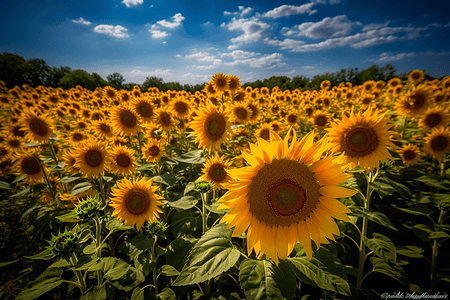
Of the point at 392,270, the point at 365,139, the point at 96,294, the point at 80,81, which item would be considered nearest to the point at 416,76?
the point at 365,139

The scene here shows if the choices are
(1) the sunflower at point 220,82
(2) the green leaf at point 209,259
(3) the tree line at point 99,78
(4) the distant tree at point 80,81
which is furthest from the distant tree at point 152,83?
(2) the green leaf at point 209,259

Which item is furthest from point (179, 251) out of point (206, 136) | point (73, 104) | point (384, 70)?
point (384, 70)

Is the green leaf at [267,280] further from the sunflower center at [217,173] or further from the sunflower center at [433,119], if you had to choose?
the sunflower center at [433,119]

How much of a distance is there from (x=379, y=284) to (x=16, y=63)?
3534 centimetres

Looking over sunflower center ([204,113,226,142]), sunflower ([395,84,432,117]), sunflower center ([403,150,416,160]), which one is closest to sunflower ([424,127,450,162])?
sunflower center ([403,150,416,160])

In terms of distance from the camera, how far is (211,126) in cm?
305

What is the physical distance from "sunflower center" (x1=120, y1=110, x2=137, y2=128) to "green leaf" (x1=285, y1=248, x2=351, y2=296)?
3.93 meters

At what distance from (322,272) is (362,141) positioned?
5.10 ft

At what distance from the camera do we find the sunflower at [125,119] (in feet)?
12.9

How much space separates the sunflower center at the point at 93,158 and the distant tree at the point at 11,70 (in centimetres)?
2764

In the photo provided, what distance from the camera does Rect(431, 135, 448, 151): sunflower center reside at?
11.9 feet

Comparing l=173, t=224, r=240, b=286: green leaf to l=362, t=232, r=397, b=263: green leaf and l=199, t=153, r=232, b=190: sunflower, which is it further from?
l=362, t=232, r=397, b=263: green leaf

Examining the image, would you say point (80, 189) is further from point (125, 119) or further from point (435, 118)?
point (435, 118)

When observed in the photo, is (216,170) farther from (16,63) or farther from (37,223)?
(16,63)
